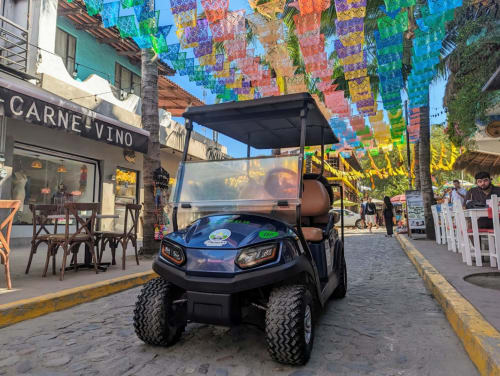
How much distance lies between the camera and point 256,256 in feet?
8.30

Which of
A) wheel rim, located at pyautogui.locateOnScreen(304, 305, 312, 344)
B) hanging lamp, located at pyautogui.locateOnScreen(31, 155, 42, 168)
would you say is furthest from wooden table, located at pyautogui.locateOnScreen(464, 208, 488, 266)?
hanging lamp, located at pyautogui.locateOnScreen(31, 155, 42, 168)

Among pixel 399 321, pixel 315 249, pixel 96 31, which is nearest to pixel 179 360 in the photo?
pixel 315 249

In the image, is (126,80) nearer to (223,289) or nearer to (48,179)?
(48,179)

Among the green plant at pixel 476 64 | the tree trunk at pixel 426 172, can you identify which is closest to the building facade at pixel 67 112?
the green plant at pixel 476 64

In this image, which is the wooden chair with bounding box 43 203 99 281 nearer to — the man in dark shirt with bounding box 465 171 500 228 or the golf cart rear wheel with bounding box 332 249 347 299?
the golf cart rear wheel with bounding box 332 249 347 299

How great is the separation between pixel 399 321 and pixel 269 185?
6.53 ft

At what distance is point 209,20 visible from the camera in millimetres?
7523

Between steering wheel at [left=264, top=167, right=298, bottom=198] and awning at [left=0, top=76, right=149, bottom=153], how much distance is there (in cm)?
524

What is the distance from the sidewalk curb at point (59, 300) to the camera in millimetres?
3693

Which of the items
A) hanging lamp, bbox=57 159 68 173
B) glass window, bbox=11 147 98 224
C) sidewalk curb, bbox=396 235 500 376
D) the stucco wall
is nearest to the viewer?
sidewalk curb, bbox=396 235 500 376

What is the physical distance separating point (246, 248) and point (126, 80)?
1512cm

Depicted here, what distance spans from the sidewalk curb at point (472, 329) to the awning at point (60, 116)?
685cm

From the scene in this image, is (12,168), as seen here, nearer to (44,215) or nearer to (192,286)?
(44,215)

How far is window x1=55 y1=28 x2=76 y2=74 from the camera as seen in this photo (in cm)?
1205
